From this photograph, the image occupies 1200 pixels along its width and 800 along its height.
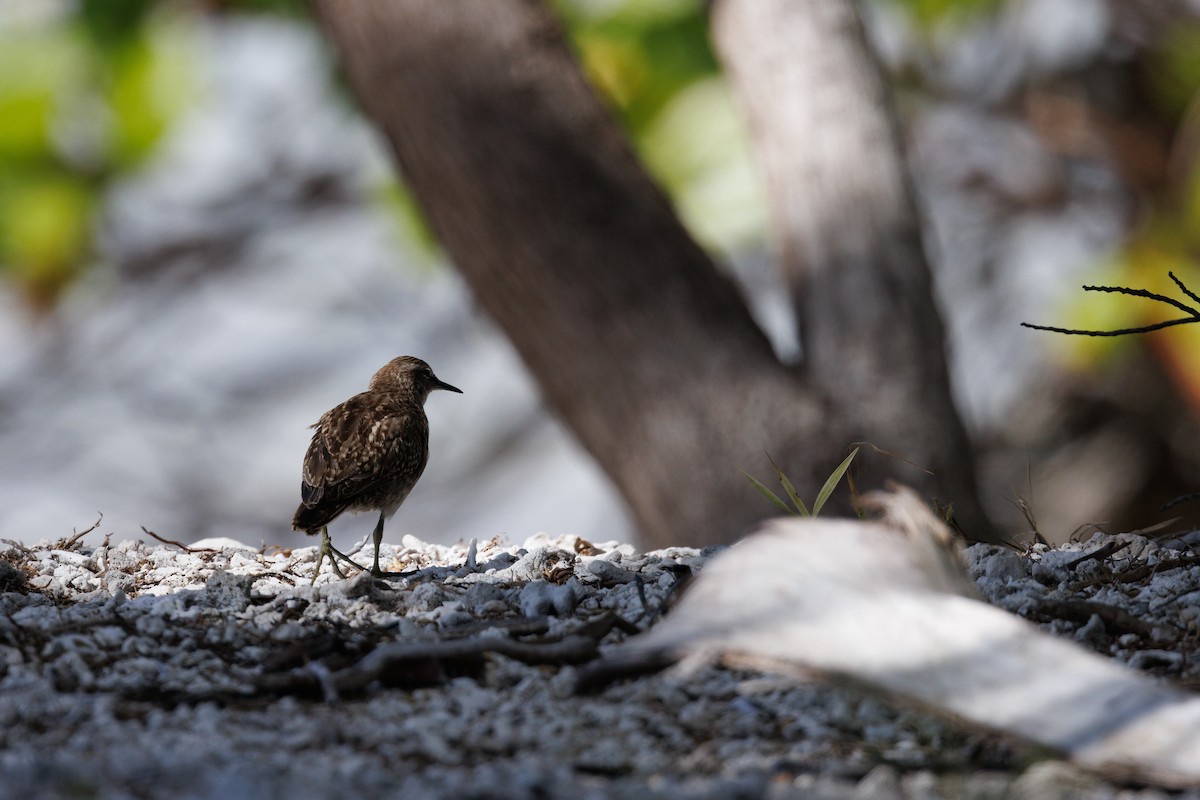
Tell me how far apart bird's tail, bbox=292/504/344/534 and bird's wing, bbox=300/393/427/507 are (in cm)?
2

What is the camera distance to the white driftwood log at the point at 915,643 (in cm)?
191

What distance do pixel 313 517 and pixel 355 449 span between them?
0.23m

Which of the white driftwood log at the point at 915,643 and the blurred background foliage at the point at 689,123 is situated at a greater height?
the blurred background foliage at the point at 689,123

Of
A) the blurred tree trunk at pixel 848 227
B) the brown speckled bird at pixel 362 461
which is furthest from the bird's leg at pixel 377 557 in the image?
the blurred tree trunk at pixel 848 227

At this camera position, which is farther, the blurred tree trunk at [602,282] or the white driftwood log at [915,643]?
the blurred tree trunk at [602,282]

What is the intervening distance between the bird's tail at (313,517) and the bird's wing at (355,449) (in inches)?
0.7

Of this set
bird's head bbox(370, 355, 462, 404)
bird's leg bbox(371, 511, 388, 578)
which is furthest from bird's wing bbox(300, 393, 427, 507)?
bird's head bbox(370, 355, 462, 404)

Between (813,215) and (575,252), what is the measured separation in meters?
0.89

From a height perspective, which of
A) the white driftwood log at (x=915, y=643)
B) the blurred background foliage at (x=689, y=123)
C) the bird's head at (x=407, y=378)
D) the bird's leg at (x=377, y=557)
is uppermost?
the blurred background foliage at (x=689, y=123)

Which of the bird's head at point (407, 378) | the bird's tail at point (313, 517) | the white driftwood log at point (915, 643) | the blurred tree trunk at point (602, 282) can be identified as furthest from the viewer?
the blurred tree trunk at point (602, 282)

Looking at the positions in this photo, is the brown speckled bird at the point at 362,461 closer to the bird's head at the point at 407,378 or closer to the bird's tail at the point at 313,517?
the bird's tail at the point at 313,517

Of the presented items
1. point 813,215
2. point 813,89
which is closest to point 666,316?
point 813,215

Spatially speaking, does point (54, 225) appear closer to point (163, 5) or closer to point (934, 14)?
point (163, 5)

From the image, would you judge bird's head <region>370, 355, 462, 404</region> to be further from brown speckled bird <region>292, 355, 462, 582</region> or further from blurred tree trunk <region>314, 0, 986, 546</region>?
blurred tree trunk <region>314, 0, 986, 546</region>
